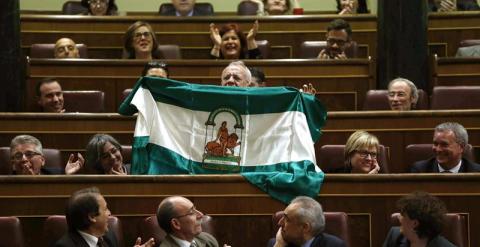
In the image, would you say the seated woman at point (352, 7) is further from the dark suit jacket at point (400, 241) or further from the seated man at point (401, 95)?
the dark suit jacket at point (400, 241)

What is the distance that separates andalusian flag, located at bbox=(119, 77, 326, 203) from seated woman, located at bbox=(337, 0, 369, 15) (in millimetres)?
3148

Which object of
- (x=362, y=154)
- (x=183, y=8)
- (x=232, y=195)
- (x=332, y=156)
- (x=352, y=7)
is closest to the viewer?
(x=232, y=195)

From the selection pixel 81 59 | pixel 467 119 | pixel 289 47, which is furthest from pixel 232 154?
pixel 289 47

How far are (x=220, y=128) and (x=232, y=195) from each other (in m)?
0.54

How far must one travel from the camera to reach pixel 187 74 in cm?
773

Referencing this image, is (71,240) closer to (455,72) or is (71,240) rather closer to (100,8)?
(455,72)

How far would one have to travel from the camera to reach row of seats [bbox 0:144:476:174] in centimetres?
623

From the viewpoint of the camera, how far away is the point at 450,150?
6.10 m

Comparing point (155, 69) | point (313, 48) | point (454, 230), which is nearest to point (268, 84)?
point (313, 48)

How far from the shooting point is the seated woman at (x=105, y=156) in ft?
19.9

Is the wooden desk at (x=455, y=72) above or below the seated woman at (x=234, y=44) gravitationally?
below

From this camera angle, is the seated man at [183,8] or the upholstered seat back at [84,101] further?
the seated man at [183,8]

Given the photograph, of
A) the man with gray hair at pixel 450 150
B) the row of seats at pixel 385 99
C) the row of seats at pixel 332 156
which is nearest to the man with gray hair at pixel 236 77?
the row of seats at pixel 332 156

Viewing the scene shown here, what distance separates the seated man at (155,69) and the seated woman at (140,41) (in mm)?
734
